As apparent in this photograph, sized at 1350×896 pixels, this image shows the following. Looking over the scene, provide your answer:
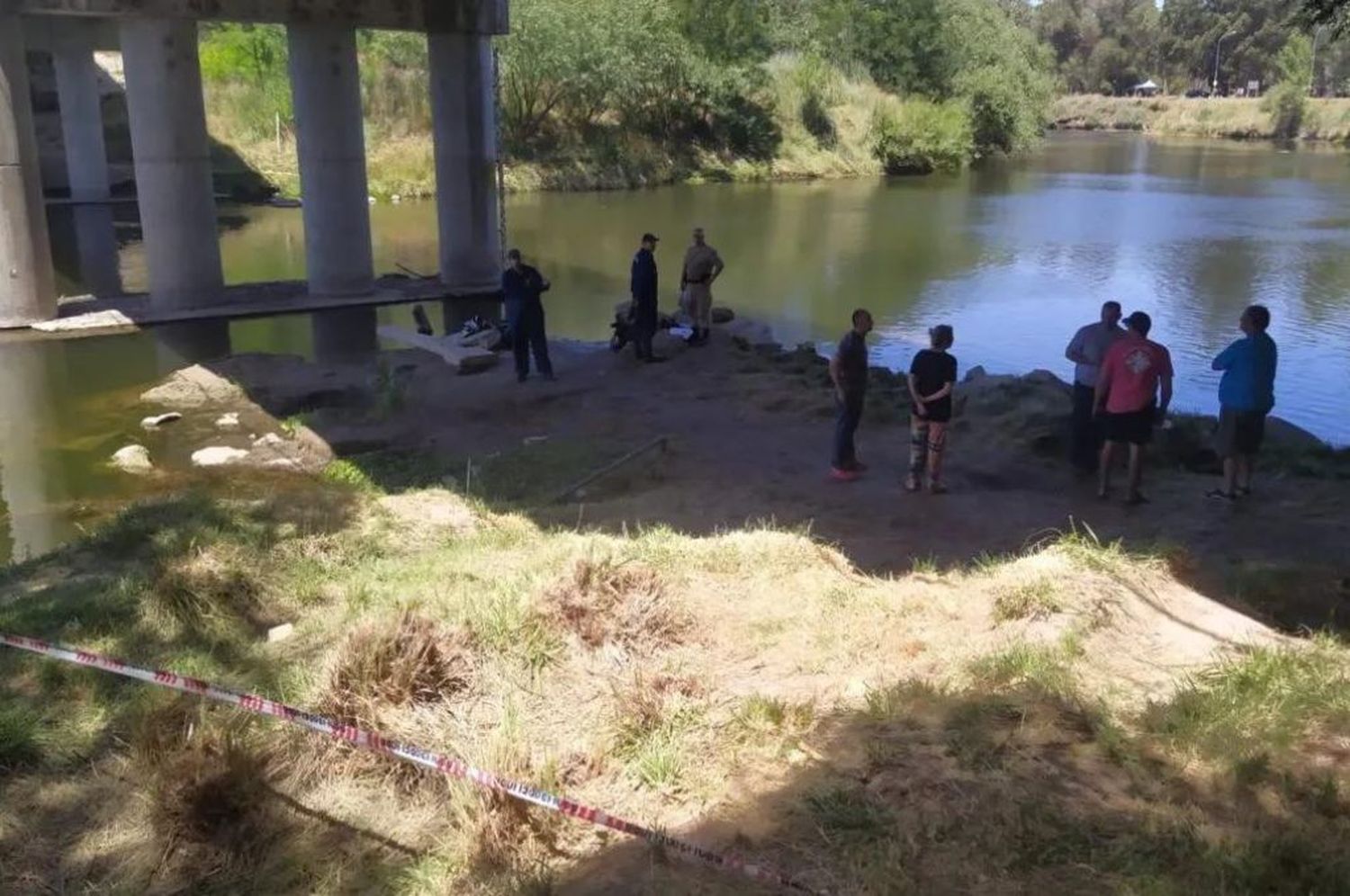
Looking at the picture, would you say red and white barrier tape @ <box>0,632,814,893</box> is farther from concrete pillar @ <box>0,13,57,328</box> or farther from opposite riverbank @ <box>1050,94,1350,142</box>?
opposite riverbank @ <box>1050,94,1350,142</box>

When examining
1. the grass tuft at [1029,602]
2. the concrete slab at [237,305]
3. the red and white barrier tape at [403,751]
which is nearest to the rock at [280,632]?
the red and white barrier tape at [403,751]

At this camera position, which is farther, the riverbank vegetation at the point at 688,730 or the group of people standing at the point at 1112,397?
the group of people standing at the point at 1112,397

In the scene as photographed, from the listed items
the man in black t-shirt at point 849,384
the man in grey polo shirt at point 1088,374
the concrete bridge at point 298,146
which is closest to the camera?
the man in grey polo shirt at point 1088,374

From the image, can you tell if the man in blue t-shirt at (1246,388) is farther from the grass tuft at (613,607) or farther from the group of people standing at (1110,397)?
the grass tuft at (613,607)

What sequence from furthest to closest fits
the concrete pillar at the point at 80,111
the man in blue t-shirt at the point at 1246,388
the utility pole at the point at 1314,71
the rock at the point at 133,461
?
the utility pole at the point at 1314,71 < the concrete pillar at the point at 80,111 < the rock at the point at 133,461 < the man in blue t-shirt at the point at 1246,388

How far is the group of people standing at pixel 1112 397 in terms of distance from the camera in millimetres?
9414

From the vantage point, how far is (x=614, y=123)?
51.4 m

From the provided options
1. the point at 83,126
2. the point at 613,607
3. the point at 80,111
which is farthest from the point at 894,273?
the point at 83,126

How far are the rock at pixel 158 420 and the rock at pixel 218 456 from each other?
1.46 meters

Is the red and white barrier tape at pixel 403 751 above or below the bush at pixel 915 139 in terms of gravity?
below

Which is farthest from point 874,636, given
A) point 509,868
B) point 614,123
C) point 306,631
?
point 614,123

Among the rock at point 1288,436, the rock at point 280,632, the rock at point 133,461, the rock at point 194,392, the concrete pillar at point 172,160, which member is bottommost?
the rock at point 133,461

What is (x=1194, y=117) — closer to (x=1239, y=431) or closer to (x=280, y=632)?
(x=1239, y=431)

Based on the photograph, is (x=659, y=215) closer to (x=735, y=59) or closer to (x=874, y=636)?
(x=735, y=59)
